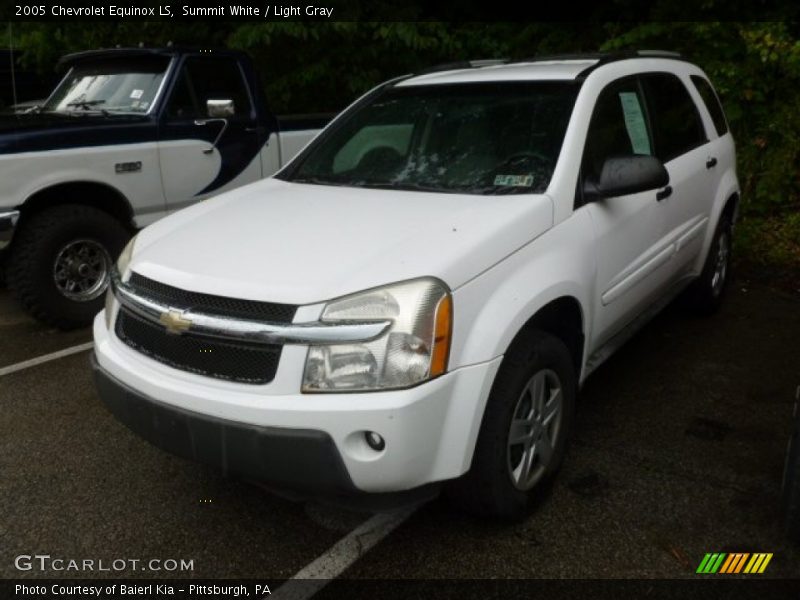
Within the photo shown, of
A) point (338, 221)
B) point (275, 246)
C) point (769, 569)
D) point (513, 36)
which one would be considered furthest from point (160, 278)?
point (513, 36)

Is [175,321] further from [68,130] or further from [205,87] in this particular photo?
[205,87]

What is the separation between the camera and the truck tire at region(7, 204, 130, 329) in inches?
201

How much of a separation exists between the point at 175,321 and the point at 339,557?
1.02 meters

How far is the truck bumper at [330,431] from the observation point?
2.39 metres

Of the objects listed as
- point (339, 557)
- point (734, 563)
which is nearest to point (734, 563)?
point (734, 563)

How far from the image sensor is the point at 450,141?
3.63 m

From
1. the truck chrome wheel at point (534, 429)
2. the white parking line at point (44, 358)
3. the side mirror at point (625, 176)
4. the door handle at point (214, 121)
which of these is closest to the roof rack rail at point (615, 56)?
the side mirror at point (625, 176)

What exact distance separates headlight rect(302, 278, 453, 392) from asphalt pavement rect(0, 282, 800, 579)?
2.52 ft

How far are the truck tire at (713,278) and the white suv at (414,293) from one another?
3.67 feet

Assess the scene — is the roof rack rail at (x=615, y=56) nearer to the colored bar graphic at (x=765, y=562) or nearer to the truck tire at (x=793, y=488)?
the truck tire at (x=793, y=488)

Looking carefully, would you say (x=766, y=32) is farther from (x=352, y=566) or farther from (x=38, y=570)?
(x=38, y=570)

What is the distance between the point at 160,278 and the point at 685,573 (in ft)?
6.83

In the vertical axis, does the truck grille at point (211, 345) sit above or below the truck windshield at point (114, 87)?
below

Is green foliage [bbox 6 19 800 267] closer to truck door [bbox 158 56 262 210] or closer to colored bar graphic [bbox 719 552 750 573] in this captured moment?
truck door [bbox 158 56 262 210]
